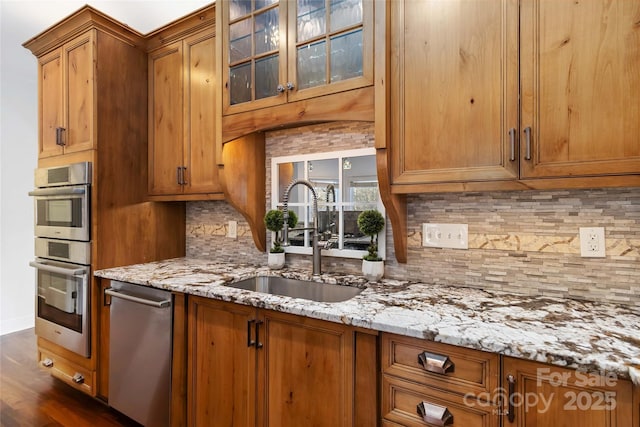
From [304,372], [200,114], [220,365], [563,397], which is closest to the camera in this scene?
[563,397]

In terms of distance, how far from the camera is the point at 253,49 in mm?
1710

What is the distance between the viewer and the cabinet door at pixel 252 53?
1.64m

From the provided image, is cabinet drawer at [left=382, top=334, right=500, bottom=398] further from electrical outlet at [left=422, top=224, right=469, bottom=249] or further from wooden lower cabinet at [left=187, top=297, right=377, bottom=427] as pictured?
electrical outlet at [left=422, top=224, right=469, bottom=249]

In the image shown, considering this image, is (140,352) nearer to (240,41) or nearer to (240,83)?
(240,83)

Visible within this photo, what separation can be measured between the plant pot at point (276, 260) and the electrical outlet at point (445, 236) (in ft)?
2.74

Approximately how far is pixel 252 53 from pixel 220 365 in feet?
5.07

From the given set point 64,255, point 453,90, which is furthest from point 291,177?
point 64,255

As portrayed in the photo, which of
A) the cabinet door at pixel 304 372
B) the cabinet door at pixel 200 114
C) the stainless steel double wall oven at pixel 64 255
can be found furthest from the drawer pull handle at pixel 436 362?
the stainless steel double wall oven at pixel 64 255

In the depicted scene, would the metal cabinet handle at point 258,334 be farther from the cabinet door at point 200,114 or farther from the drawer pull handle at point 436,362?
the cabinet door at point 200,114

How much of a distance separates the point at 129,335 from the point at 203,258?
73cm

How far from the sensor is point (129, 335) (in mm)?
1834

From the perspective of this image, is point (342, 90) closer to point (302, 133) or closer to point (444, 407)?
point (302, 133)

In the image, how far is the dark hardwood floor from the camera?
1989 millimetres

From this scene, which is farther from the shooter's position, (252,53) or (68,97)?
(68,97)
